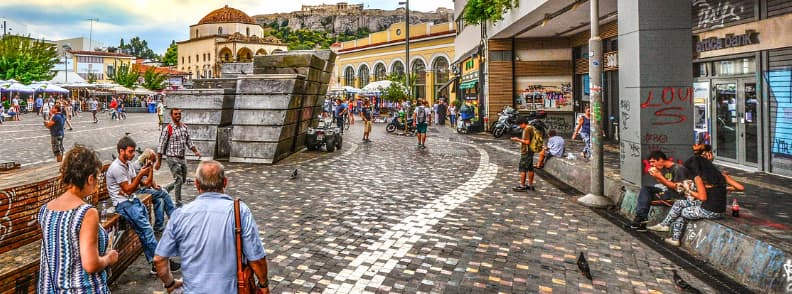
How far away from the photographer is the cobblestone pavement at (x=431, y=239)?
5.18 metres

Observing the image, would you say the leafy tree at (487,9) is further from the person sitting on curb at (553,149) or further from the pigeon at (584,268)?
the pigeon at (584,268)

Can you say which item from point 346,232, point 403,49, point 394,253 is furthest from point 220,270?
point 403,49

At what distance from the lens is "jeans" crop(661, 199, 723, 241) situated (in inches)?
245

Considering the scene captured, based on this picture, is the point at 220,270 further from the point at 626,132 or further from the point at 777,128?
the point at 777,128

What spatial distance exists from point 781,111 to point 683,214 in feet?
18.9

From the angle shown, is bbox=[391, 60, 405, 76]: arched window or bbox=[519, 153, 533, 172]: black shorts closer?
bbox=[519, 153, 533, 172]: black shorts

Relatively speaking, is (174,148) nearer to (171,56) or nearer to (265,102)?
→ (265,102)

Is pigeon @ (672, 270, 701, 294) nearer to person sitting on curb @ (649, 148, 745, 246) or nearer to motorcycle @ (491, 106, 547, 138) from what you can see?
person sitting on curb @ (649, 148, 745, 246)

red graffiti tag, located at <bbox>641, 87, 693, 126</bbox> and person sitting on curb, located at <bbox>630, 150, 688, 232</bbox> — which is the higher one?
red graffiti tag, located at <bbox>641, 87, 693, 126</bbox>

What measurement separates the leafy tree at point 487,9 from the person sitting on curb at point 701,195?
1235cm

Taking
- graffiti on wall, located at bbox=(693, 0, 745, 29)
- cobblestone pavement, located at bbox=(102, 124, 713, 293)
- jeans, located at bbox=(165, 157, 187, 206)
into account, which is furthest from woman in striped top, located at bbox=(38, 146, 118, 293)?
graffiti on wall, located at bbox=(693, 0, 745, 29)

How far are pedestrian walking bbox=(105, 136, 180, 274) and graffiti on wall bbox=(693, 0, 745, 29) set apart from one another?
39.4 ft

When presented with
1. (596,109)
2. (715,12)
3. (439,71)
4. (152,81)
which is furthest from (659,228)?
(152,81)

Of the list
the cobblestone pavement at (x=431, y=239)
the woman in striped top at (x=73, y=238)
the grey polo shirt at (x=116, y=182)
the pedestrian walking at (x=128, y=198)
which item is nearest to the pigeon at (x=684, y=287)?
the cobblestone pavement at (x=431, y=239)
